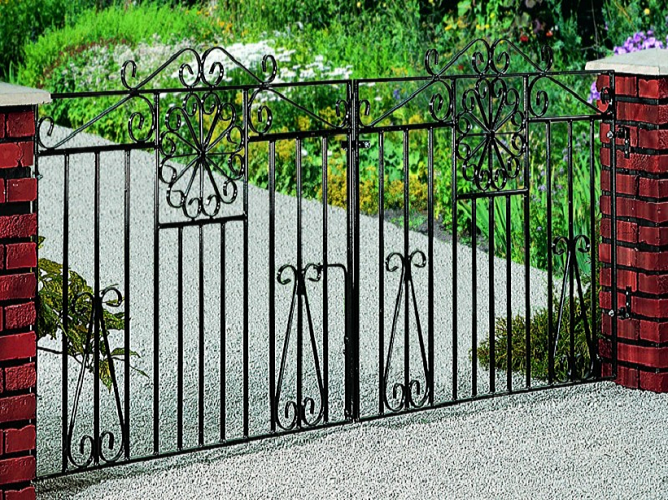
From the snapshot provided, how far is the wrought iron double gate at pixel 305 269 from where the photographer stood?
478 cm

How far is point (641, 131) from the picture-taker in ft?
17.7

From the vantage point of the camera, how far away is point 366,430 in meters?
5.14

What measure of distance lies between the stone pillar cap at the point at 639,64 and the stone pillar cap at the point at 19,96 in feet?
7.62

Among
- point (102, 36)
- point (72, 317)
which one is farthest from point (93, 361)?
point (102, 36)

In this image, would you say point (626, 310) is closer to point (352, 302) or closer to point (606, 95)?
point (606, 95)

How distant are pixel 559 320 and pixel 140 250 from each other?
3.38 m

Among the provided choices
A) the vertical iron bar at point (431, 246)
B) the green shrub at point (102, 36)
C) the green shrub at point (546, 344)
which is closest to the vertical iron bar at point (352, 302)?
the vertical iron bar at point (431, 246)

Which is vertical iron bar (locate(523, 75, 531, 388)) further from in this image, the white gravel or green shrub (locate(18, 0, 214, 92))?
green shrub (locate(18, 0, 214, 92))

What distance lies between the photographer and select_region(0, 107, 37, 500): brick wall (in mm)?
4168

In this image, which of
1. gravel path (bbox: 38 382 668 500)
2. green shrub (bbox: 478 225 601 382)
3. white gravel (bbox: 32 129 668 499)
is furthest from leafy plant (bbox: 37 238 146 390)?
green shrub (bbox: 478 225 601 382)

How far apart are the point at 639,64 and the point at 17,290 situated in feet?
8.44

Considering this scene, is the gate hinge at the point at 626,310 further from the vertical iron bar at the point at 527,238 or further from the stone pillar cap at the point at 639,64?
the stone pillar cap at the point at 639,64

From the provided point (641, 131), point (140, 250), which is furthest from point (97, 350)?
point (140, 250)

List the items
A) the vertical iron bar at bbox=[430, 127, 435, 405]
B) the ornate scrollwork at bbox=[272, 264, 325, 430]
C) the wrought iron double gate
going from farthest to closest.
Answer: the vertical iron bar at bbox=[430, 127, 435, 405] → the ornate scrollwork at bbox=[272, 264, 325, 430] → the wrought iron double gate
